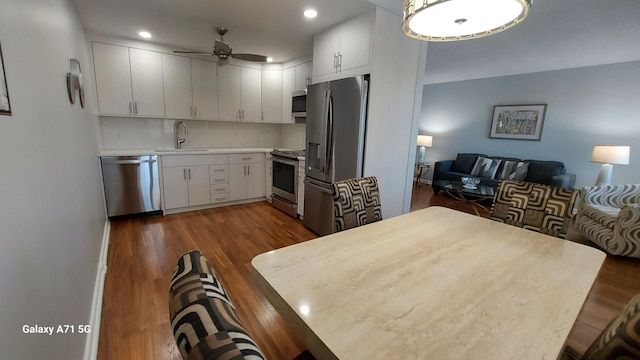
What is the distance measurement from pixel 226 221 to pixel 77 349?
227 cm

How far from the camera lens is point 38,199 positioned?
3.01 ft

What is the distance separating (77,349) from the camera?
4.00 feet

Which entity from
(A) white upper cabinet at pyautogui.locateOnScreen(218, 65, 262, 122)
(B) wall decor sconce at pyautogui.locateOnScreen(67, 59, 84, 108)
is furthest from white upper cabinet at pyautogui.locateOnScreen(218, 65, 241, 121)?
(B) wall decor sconce at pyautogui.locateOnScreen(67, 59, 84, 108)

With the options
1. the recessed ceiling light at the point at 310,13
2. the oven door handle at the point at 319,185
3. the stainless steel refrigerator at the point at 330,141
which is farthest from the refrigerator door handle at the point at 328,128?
the recessed ceiling light at the point at 310,13

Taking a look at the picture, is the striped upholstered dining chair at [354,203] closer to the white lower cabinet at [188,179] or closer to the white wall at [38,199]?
the white wall at [38,199]

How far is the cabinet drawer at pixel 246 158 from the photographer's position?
4035mm

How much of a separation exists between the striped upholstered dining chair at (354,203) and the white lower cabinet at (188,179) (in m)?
2.83

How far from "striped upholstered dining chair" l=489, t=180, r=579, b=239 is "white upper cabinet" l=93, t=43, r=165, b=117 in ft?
13.5

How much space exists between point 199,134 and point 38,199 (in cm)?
357

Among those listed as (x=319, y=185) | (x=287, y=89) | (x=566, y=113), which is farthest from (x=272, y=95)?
(x=566, y=113)

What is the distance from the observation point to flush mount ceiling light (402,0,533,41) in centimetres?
99

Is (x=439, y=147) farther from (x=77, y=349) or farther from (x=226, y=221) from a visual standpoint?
(x=77, y=349)

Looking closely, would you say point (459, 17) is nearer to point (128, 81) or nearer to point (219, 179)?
point (219, 179)

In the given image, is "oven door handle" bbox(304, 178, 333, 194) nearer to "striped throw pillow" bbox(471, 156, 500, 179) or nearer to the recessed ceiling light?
the recessed ceiling light
